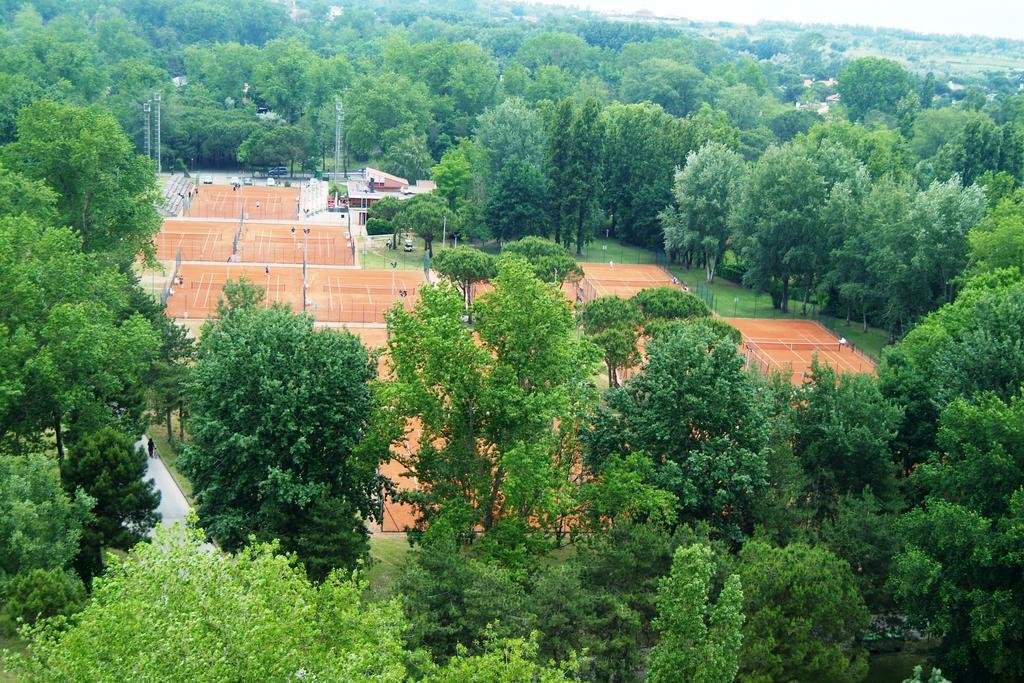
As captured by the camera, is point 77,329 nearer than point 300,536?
No

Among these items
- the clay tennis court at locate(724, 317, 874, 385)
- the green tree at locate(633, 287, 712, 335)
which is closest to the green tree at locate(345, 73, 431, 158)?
the clay tennis court at locate(724, 317, 874, 385)

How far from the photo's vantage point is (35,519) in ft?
94.3

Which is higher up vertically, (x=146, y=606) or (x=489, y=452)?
(x=146, y=606)

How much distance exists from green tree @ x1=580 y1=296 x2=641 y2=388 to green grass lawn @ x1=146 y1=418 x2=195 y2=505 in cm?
1696

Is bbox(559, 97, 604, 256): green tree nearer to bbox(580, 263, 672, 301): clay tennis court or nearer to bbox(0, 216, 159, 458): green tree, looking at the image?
bbox(580, 263, 672, 301): clay tennis court

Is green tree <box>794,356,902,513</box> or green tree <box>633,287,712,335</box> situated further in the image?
green tree <box>633,287,712,335</box>

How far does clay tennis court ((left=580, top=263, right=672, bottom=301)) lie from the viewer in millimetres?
72438

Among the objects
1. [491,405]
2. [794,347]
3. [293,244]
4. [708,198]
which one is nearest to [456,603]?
[491,405]

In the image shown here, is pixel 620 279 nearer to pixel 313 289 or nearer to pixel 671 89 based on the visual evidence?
pixel 313 289

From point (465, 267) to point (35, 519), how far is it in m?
36.5

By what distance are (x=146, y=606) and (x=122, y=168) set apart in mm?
45274

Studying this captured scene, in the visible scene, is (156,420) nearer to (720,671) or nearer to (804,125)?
(720,671)

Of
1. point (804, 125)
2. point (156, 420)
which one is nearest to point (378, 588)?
point (156, 420)

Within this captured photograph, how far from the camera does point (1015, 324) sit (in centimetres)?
3756
